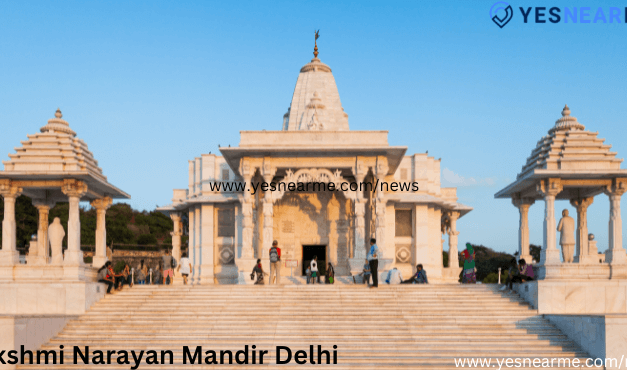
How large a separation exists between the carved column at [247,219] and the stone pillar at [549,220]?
36.7ft

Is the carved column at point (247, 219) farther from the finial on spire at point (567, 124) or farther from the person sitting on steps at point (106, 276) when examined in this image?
the finial on spire at point (567, 124)

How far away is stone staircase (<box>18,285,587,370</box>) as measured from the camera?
583 inches

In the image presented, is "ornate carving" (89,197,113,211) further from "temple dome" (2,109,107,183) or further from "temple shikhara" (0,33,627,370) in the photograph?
"temple dome" (2,109,107,183)

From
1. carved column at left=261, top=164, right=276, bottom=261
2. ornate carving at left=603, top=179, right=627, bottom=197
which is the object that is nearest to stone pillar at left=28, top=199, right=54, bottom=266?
carved column at left=261, top=164, right=276, bottom=261

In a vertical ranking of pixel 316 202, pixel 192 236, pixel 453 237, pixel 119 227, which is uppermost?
pixel 316 202

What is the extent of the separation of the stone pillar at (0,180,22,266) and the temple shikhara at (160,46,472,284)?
8.07m

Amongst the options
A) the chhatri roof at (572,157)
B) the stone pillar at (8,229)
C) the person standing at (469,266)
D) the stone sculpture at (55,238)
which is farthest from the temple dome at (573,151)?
the stone pillar at (8,229)

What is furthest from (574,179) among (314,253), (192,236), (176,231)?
(176,231)

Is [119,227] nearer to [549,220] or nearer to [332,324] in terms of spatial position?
[332,324]

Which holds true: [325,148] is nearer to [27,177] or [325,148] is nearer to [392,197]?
[392,197]

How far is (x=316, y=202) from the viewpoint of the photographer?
29.8 metres

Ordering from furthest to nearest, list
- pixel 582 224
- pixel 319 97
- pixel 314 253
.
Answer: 1. pixel 319 97
2. pixel 314 253
3. pixel 582 224

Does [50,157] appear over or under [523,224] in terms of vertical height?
over

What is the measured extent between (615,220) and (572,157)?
7.83ft
